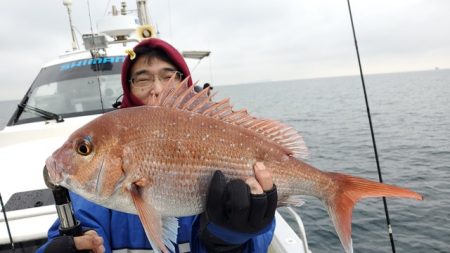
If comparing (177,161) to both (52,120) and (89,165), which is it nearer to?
(89,165)

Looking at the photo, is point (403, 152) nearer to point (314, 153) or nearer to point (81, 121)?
point (314, 153)

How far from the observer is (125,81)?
2684 mm

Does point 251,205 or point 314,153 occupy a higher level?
point 251,205

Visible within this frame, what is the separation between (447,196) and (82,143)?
367 inches

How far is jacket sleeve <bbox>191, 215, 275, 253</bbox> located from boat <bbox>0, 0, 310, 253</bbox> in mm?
932

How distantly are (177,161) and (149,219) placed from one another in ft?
0.98

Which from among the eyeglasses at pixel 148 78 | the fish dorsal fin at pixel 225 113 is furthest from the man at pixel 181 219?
the fish dorsal fin at pixel 225 113

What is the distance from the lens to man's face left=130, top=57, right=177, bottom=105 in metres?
2.49

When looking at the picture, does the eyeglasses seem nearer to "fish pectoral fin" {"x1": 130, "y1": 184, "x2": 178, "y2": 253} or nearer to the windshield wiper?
"fish pectoral fin" {"x1": 130, "y1": 184, "x2": 178, "y2": 253}

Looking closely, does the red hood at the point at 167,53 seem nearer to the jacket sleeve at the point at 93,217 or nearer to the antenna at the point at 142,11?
the jacket sleeve at the point at 93,217

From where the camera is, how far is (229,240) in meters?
1.99

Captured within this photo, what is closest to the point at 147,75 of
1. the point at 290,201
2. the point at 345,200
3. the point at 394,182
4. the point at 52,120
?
the point at 290,201

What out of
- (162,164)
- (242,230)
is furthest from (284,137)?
(162,164)

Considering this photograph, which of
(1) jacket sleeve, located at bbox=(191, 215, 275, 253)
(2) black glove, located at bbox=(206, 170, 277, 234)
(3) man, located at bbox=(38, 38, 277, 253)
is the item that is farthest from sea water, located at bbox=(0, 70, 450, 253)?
(2) black glove, located at bbox=(206, 170, 277, 234)
